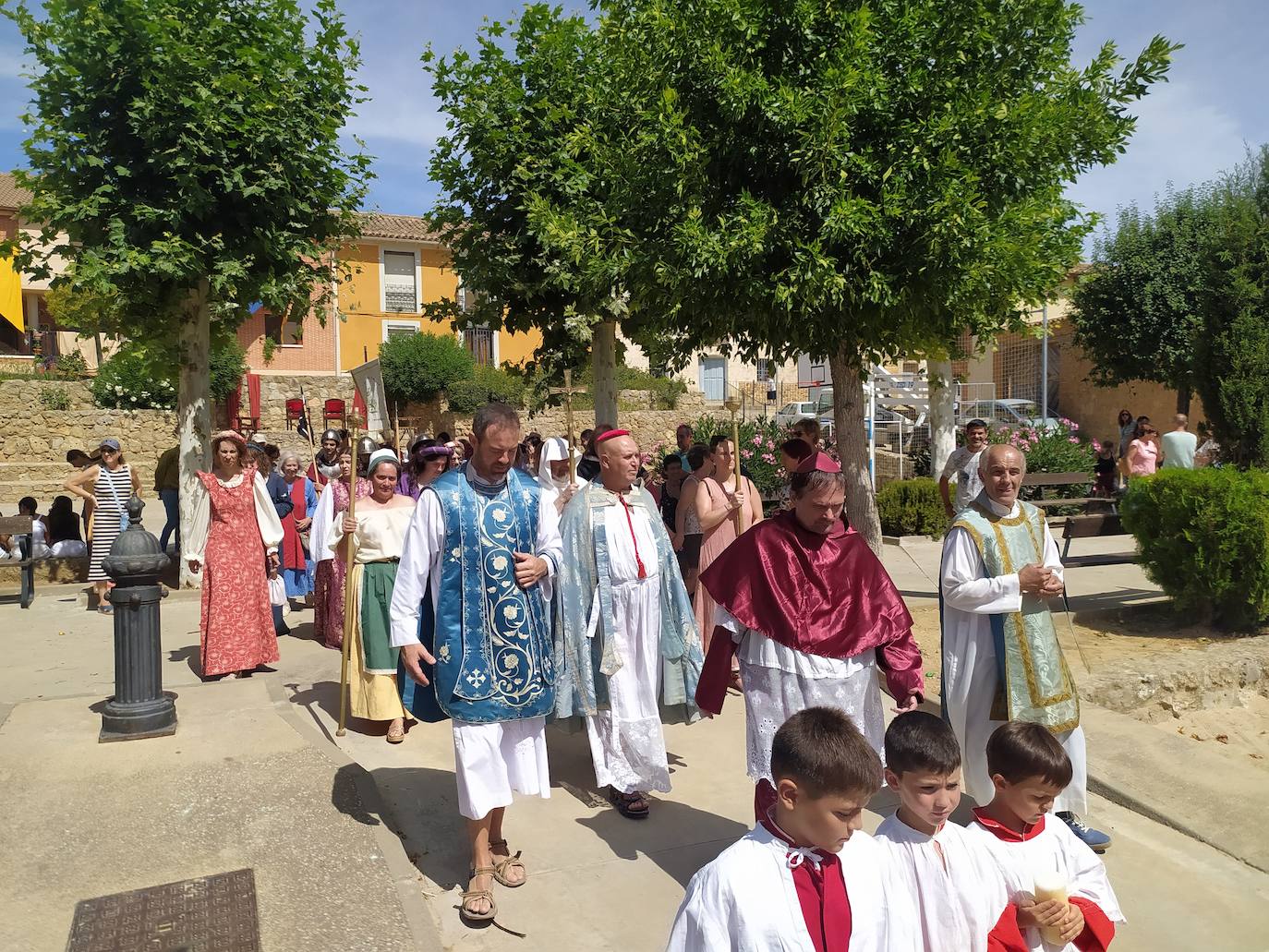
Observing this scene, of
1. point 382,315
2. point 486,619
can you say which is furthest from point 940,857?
point 382,315

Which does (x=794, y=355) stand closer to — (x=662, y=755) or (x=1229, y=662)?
(x=662, y=755)

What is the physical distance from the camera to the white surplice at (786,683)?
376 centimetres

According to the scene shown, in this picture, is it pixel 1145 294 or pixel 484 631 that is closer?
pixel 484 631

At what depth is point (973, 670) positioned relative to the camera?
4.31 metres

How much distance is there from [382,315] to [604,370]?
2926 centimetres

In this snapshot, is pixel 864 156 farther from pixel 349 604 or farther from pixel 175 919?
pixel 175 919

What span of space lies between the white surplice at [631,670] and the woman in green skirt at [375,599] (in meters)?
1.80

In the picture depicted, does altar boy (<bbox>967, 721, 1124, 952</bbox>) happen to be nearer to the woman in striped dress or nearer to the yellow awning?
the woman in striped dress

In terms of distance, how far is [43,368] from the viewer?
29281 mm

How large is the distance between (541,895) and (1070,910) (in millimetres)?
2118

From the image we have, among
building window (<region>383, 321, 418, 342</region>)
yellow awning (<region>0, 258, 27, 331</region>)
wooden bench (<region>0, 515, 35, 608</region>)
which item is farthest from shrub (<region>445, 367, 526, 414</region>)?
wooden bench (<region>0, 515, 35, 608</region>)

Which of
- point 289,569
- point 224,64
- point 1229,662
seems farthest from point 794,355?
point 224,64

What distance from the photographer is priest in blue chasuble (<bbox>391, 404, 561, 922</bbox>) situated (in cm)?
384

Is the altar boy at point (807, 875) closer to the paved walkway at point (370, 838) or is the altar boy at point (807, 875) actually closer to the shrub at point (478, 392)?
the paved walkway at point (370, 838)
